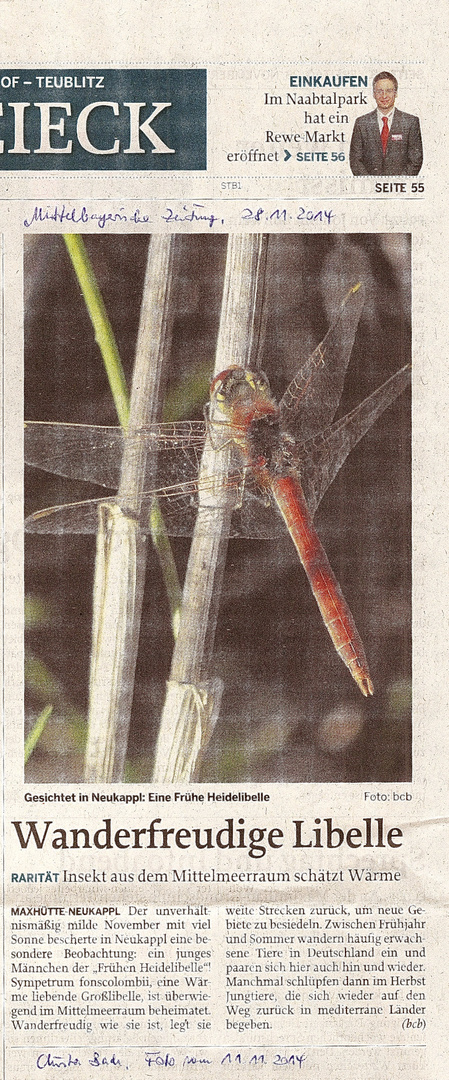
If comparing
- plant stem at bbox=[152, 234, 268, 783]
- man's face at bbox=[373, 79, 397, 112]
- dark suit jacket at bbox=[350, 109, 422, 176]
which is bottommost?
plant stem at bbox=[152, 234, 268, 783]

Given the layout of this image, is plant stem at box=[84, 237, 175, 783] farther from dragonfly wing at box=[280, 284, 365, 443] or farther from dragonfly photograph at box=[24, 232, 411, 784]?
dragonfly wing at box=[280, 284, 365, 443]

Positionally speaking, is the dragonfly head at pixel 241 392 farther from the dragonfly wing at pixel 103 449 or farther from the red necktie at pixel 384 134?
the red necktie at pixel 384 134

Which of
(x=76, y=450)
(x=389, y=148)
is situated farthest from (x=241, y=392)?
(x=389, y=148)

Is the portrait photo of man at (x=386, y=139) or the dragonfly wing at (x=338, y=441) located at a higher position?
the portrait photo of man at (x=386, y=139)

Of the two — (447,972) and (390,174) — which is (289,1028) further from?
(390,174)

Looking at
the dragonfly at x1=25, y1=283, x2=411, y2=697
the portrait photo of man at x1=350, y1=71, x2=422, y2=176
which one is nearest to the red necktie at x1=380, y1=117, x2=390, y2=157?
the portrait photo of man at x1=350, y1=71, x2=422, y2=176

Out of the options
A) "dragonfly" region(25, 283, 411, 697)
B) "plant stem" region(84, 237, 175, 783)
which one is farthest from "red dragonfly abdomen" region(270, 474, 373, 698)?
"plant stem" region(84, 237, 175, 783)

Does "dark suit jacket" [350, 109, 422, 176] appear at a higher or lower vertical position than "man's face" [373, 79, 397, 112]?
lower

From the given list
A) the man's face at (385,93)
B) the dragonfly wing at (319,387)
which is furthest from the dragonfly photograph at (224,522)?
the man's face at (385,93)
